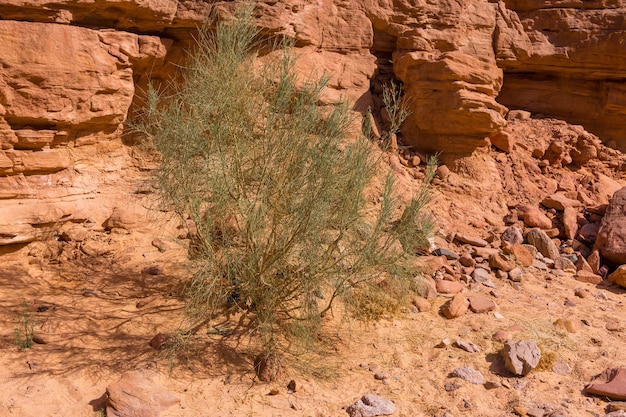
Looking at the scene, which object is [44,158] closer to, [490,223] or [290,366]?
[290,366]

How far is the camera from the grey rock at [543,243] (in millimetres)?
6600

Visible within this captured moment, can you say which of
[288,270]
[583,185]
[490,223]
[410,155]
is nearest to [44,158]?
[288,270]

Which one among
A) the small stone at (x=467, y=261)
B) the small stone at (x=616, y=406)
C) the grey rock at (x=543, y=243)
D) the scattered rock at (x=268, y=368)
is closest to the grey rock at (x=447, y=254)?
the small stone at (x=467, y=261)

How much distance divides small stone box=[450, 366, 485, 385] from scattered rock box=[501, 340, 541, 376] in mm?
230

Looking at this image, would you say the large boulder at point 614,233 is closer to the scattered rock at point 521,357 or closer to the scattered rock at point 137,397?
the scattered rock at point 521,357

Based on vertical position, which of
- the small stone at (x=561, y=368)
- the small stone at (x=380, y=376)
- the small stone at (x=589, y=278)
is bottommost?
the small stone at (x=380, y=376)

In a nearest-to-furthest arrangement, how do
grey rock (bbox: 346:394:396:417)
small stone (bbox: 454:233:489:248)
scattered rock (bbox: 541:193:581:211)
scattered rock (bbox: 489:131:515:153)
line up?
1. grey rock (bbox: 346:394:396:417)
2. small stone (bbox: 454:233:489:248)
3. scattered rock (bbox: 541:193:581:211)
4. scattered rock (bbox: 489:131:515:153)

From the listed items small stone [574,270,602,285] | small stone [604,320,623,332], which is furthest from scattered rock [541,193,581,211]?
small stone [604,320,623,332]

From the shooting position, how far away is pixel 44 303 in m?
4.93

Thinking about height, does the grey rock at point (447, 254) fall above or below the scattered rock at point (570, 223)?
below

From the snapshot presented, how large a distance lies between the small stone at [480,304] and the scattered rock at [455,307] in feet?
0.20

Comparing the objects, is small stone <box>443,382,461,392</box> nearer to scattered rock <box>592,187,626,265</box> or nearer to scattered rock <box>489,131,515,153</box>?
scattered rock <box>592,187,626,265</box>

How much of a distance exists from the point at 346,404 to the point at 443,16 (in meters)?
5.45

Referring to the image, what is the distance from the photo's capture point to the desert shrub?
14.2ft
